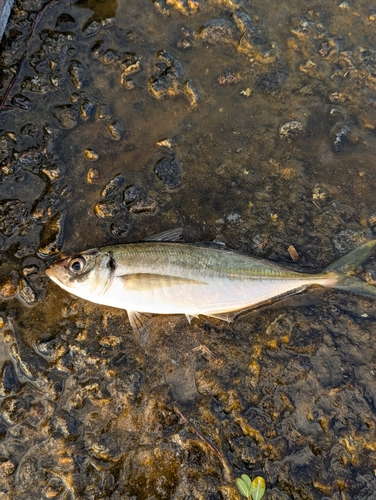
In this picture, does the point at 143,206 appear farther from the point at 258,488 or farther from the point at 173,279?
the point at 258,488

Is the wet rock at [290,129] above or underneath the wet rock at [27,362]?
above

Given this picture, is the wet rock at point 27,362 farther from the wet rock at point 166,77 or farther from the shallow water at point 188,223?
the wet rock at point 166,77

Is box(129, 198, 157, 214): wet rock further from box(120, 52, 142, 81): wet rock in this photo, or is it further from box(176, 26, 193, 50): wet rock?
box(176, 26, 193, 50): wet rock

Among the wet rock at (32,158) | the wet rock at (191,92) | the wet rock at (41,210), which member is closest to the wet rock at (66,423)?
the wet rock at (41,210)

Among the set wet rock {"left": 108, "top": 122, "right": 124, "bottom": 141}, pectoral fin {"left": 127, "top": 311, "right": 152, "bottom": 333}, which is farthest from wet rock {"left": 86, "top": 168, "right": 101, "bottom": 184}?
pectoral fin {"left": 127, "top": 311, "right": 152, "bottom": 333}

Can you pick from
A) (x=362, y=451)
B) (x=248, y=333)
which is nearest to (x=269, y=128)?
(x=248, y=333)

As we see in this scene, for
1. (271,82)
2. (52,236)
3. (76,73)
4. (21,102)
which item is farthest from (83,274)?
(271,82)

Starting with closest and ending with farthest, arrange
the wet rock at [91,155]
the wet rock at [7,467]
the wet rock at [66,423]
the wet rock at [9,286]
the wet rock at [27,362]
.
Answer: the wet rock at [7,467], the wet rock at [66,423], the wet rock at [27,362], the wet rock at [9,286], the wet rock at [91,155]
